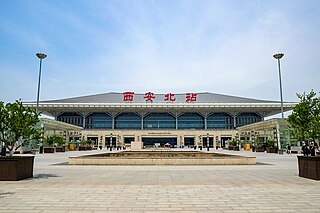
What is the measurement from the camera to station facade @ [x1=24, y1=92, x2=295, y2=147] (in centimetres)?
6988

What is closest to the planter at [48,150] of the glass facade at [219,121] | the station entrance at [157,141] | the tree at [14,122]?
the tree at [14,122]

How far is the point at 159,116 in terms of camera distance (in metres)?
77.8

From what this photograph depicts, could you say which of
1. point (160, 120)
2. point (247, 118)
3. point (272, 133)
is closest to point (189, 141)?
point (160, 120)

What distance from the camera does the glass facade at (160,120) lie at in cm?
7681

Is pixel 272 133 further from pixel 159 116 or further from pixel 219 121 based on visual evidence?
pixel 159 116

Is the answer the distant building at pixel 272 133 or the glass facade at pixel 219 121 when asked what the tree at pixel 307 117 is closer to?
the distant building at pixel 272 133

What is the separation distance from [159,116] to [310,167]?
223 ft

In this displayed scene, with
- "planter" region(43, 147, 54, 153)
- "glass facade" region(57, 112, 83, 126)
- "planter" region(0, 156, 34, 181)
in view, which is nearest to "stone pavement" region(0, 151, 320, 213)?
"planter" region(0, 156, 34, 181)

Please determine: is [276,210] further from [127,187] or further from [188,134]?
[188,134]

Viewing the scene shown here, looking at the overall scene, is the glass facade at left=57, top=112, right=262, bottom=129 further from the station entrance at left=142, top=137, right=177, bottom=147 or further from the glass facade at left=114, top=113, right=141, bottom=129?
the station entrance at left=142, top=137, right=177, bottom=147

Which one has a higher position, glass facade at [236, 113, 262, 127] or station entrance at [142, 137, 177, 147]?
glass facade at [236, 113, 262, 127]

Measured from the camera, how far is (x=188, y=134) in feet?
237

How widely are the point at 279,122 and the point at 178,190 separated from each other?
1367 inches

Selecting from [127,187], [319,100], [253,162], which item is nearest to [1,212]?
[127,187]
